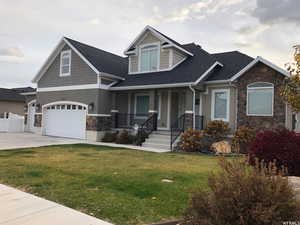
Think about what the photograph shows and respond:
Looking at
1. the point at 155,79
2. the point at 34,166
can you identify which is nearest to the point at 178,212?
the point at 34,166

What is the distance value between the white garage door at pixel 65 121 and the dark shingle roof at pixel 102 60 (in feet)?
10.2

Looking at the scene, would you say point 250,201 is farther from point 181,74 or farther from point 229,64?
point 229,64

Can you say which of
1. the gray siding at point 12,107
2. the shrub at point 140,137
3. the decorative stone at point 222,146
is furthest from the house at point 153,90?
the gray siding at point 12,107

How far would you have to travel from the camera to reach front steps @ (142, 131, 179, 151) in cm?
1405

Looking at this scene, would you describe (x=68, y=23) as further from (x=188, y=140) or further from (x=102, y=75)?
(x=188, y=140)

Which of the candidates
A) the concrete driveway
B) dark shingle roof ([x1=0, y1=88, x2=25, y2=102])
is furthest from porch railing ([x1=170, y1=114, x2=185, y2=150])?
dark shingle roof ([x1=0, y1=88, x2=25, y2=102])

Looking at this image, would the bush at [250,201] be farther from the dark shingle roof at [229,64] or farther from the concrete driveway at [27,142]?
the dark shingle roof at [229,64]

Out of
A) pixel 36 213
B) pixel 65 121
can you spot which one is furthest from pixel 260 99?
pixel 65 121

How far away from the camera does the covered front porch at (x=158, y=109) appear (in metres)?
14.8

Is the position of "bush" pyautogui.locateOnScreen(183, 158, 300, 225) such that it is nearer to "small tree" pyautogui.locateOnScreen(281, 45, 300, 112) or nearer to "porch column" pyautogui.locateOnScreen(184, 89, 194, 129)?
"small tree" pyautogui.locateOnScreen(281, 45, 300, 112)

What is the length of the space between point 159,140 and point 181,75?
4142 millimetres

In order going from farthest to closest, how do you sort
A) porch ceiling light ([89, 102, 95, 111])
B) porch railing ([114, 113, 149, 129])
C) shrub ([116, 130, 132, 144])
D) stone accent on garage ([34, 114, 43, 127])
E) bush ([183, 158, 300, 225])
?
stone accent on garage ([34, 114, 43, 127]) → porch railing ([114, 113, 149, 129]) → porch ceiling light ([89, 102, 95, 111]) → shrub ([116, 130, 132, 144]) → bush ([183, 158, 300, 225])

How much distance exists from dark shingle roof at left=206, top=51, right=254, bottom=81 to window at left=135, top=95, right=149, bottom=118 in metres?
4.79

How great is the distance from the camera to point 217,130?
43.6 feet
